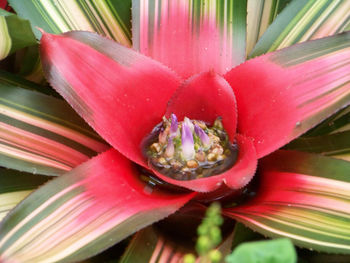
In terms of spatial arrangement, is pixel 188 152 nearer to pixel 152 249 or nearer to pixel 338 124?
pixel 152 249

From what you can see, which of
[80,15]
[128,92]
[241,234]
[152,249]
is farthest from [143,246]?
[80,15]

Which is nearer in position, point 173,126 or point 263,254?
point 263,254

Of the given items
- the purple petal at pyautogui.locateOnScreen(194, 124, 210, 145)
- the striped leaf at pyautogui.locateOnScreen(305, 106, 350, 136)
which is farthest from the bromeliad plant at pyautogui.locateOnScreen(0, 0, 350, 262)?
the striped leaf at pyautogui.locateOnScreen(305, 106, 350, 136)

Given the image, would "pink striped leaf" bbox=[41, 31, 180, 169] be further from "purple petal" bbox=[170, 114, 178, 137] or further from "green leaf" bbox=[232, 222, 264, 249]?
"green leaf" bbox=[232, 222, 264, 249]

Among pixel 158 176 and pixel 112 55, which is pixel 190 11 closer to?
pixel 112 55

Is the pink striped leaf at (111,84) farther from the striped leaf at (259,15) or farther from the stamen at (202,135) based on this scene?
the striped leaf at (259,15)

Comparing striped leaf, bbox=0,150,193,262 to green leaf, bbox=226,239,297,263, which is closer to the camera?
green leaf, bbox=226,239,297,263
